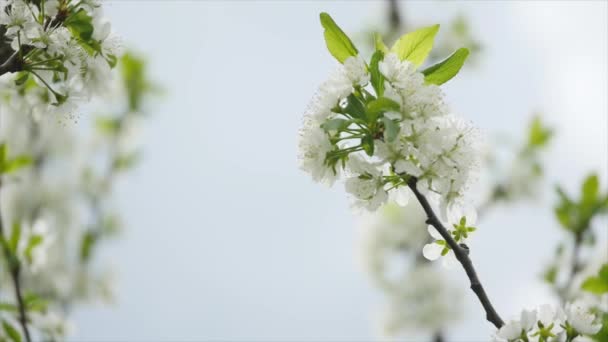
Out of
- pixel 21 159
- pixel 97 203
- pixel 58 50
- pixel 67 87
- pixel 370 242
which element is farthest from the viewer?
pixel 370 242

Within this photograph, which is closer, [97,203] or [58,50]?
[58,50]

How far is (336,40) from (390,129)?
0.25 meters

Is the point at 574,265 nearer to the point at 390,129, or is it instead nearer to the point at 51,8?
the point at 390,129

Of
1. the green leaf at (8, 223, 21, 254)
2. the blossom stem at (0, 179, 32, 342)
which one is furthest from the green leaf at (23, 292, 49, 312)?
the green leaf at (8, 223, 21, 254)

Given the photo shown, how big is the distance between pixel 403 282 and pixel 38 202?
3273 mm

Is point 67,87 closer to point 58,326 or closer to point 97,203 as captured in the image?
point 58,326

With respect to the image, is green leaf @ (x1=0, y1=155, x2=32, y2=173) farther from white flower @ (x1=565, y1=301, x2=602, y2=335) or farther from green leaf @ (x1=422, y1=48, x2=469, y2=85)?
white flower @ (x1=565, y1=301, x2=602, y2=335)

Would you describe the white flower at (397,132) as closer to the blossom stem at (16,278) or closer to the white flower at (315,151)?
the white flower at (315,151)

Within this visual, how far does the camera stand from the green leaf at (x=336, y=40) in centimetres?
122

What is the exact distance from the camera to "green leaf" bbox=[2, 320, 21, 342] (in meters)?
2.01

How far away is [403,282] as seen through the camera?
5.29 m

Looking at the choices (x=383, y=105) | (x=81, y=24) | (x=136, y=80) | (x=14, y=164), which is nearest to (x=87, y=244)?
(x=136, y=80)

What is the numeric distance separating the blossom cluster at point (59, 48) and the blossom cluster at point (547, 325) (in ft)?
3.25

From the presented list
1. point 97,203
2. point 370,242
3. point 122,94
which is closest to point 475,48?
point 370,242
